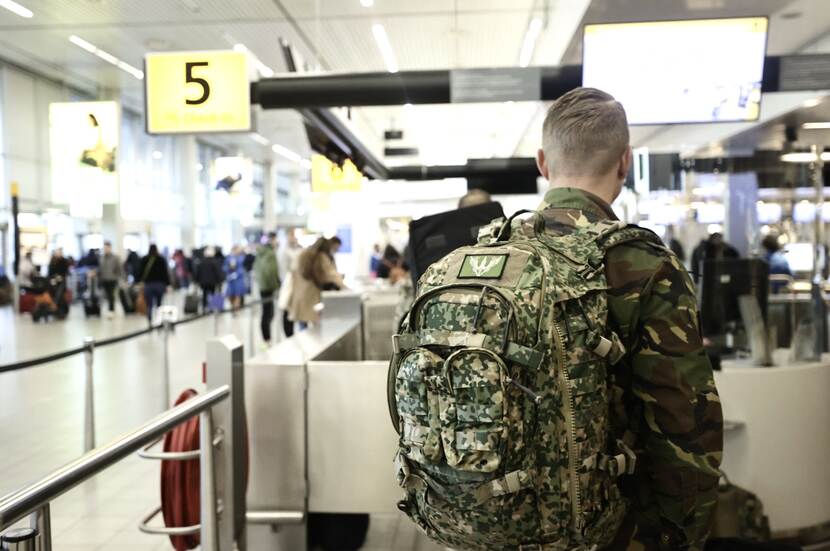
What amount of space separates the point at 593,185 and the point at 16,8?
5667mm

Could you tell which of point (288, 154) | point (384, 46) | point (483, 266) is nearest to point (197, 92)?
point (483, 266)

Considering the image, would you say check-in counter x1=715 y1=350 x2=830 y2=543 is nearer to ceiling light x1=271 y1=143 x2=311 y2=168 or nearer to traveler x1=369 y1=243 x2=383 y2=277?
traveler x1=369 y1=243 x2=383 y2=277

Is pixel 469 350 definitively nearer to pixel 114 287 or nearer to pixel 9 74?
pixel 9 74

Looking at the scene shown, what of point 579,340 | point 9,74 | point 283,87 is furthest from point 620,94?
point 9,74

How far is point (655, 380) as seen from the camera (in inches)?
55.9

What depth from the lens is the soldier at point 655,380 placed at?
141cm

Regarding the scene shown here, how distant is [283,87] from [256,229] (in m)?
36.3

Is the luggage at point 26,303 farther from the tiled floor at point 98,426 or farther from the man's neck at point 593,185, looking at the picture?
the man's neck at point 593,185

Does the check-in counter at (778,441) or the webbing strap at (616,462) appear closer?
the webbing strap at (616,462)

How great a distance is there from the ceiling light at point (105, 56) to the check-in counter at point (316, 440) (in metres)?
7.99

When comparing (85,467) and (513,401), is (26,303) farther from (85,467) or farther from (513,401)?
(513,401)

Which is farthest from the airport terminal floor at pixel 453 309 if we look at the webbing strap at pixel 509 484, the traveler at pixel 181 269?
the traveler at pixel 181 269

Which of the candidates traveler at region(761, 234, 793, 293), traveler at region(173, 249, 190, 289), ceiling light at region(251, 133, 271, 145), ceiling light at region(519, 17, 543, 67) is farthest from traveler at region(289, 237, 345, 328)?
ceiling light at region(251, 133, 271, 145)

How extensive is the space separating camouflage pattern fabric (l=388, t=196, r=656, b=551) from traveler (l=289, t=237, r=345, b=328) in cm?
771
